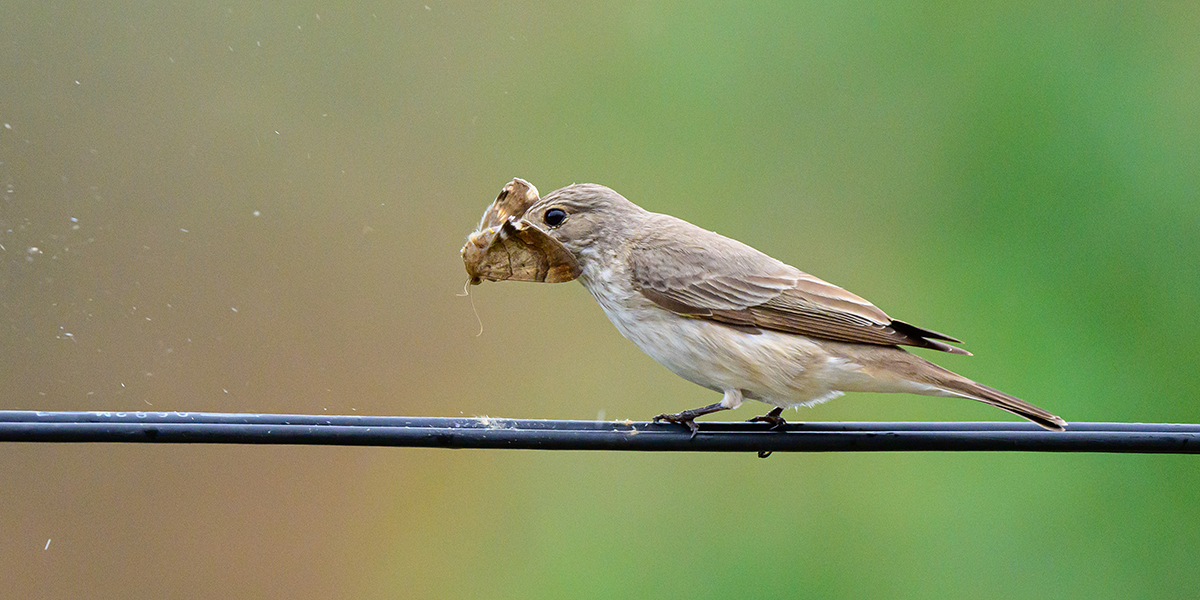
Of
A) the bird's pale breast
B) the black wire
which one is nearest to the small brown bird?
the bird's pale breast

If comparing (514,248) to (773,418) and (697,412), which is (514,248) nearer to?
(697,412)

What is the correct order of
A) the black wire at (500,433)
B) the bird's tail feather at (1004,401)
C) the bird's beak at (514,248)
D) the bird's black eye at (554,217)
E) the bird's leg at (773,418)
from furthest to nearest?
the bird's black eye at (554,217) < the bird's beak at (514,248) < the bird's leg at (773,418) < the bird's tail feather at (1004,401) < the black wire at (500,433)

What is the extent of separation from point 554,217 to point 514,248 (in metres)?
0.26

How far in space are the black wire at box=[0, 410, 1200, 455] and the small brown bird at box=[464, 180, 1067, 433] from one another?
58 centimetres

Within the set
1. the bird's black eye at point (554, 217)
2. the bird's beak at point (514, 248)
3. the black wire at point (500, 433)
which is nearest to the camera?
the black wire at point (500, 433)

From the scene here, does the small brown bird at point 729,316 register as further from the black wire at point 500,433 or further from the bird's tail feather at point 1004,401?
the black wire at point 500,433

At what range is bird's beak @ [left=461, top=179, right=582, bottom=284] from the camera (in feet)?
13.1

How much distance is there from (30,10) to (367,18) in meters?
1.90

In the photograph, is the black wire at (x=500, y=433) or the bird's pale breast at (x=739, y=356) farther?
the bird's pale breast at (x=739, y=356)

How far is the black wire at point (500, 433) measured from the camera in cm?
269

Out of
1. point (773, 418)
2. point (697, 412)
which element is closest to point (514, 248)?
point (697, 412)

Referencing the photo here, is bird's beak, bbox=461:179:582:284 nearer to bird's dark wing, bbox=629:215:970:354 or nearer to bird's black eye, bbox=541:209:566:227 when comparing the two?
bird's black eye, bbox=541:209:566:227

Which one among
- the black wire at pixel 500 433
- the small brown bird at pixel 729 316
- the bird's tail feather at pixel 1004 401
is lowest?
the black wire at pixel 500 433

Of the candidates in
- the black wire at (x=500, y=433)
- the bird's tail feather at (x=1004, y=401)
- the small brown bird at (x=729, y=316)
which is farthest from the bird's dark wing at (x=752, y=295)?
the black wire at (x=500, y=433)
